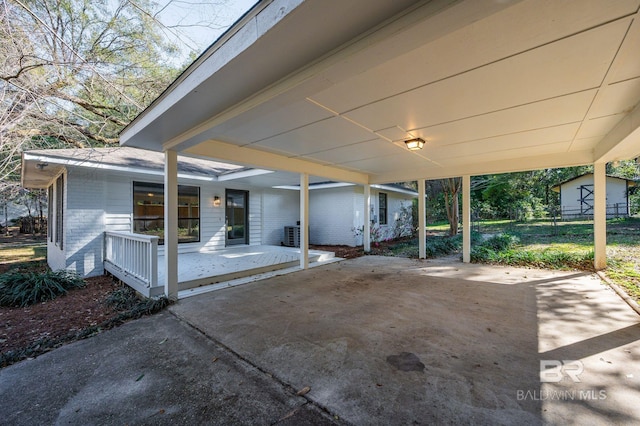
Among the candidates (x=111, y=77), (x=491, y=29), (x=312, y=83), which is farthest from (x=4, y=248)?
(x=491, y=29)

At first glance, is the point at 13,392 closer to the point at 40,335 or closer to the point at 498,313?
the point at 40,335

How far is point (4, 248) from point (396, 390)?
17085 mm

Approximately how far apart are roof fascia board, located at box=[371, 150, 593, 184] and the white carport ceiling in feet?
2.48

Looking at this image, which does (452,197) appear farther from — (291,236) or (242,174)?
(242,174)

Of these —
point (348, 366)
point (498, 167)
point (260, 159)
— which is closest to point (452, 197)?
point (498, 167)

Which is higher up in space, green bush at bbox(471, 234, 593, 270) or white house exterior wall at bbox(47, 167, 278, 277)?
white house exterior wall at bbox(47, 167, 278, 277)

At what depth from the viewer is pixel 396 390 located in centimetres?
207

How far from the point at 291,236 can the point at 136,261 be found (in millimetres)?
6519

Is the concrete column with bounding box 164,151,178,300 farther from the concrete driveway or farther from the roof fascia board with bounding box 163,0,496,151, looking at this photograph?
the roof fascia board with bounding box 163,0,496,151

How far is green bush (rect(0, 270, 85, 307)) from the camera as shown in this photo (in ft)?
14.7

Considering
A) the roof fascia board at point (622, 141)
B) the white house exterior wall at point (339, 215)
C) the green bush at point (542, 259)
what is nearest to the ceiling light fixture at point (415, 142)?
the roof fascia board at point (622, 141)

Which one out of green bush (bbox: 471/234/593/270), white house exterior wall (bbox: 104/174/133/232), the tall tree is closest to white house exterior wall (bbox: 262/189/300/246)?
white house exterior wall (bbox: 104/174/133/232)

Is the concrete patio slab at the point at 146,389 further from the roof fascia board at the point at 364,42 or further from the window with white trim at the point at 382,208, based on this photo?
the window with white trim at the point at 382,208

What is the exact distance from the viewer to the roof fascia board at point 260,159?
4.61 m
